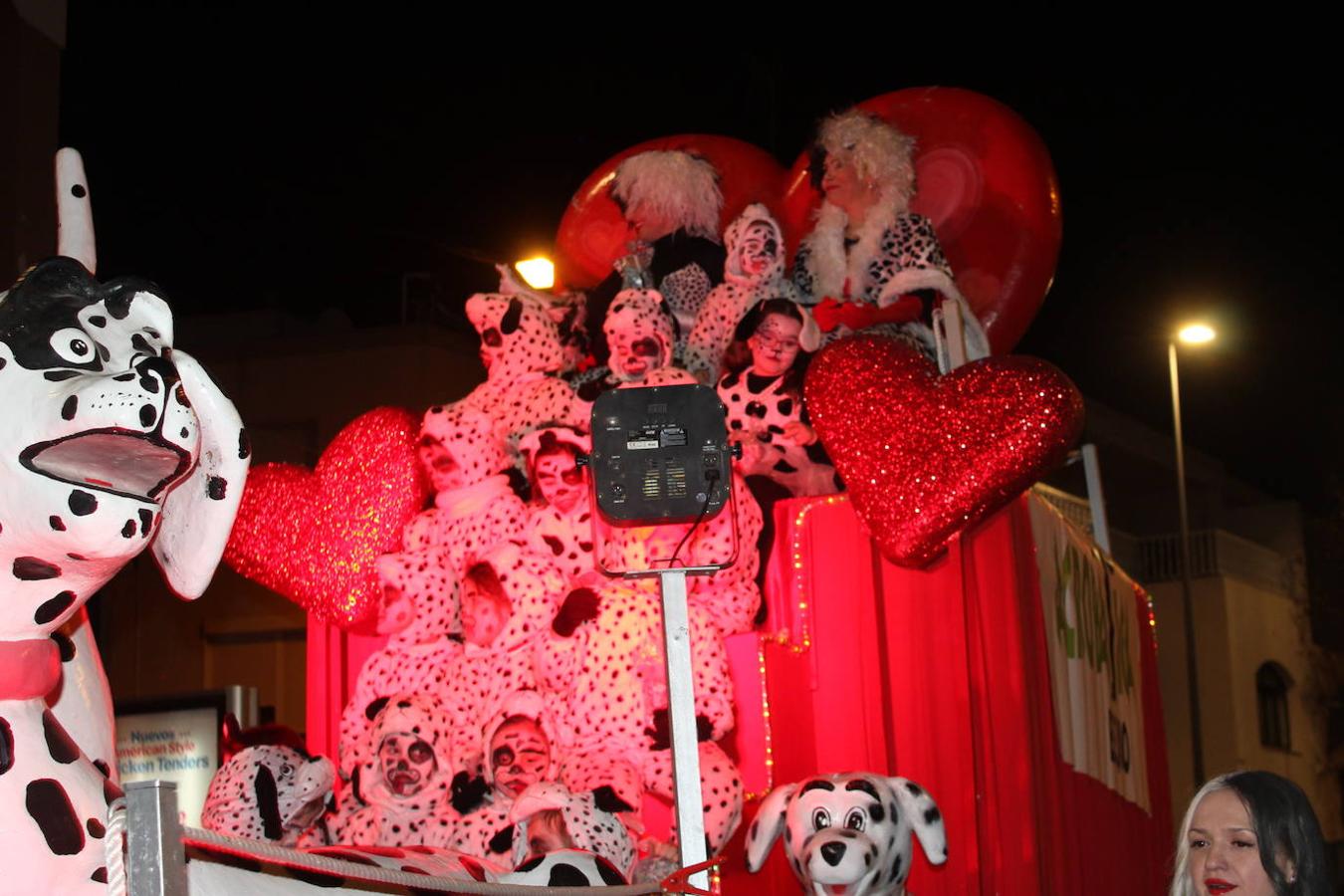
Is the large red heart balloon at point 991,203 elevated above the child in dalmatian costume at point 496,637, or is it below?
above

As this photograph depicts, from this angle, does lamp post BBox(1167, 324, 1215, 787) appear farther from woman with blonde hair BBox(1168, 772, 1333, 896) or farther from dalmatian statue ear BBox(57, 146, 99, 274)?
dalmatian statue ear BBox(57, 146, 99, 274)

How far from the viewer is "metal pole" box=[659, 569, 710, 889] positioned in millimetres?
3352

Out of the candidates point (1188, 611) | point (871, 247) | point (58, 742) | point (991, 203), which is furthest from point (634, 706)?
point (1188, 611)

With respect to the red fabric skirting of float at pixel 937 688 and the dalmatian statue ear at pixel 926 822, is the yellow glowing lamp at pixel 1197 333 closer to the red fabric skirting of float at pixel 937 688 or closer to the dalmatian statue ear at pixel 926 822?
the red fabric skirting of float at pixel 937 688

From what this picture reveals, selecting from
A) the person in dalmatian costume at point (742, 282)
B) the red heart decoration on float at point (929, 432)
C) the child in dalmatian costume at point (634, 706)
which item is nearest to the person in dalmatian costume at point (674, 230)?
the person in dalmatian costume at point (742, 282)

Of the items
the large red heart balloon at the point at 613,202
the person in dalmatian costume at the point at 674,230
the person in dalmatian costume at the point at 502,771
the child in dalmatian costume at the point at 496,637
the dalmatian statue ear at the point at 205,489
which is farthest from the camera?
the large red heart balloon at the point at 613,202

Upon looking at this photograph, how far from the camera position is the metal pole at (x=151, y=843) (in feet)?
6.32

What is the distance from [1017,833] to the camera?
185 inches

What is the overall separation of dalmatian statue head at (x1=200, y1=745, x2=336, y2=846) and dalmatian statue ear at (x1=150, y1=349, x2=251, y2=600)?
2.14 m

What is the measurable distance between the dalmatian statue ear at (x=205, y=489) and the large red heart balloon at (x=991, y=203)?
3814mm

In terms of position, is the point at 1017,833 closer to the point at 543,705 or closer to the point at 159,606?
the point at 543,705

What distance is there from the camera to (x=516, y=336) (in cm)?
568

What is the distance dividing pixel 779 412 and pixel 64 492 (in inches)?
129

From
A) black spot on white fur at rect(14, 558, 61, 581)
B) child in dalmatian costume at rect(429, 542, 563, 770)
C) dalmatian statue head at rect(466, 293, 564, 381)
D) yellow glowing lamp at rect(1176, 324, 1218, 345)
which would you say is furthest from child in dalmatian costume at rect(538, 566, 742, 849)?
yellow glowing lamp at rect(1176, 324, 1218, 345)
